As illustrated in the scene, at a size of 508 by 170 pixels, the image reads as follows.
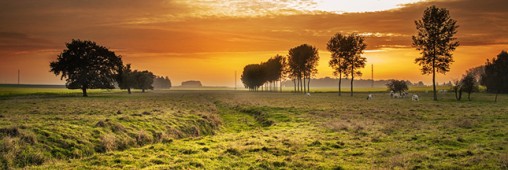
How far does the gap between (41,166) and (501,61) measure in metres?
140

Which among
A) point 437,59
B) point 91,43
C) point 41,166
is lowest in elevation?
point 41,166

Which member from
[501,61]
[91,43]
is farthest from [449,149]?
[501,61]

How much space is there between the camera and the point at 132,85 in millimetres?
162625

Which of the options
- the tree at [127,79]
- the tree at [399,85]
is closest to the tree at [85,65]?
the tree at [127,79]

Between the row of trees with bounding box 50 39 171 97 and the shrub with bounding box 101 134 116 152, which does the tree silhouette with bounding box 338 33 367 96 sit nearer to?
the row of trees with bounding box 50 39 171 97

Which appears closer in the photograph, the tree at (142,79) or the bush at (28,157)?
the bush at (28,157)

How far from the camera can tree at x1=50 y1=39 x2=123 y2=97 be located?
88188 mm

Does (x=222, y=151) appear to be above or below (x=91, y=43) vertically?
below

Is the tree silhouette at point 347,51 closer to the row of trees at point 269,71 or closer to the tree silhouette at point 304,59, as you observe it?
the tree silhouette at point 304,59

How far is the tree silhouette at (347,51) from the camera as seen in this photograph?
99.1 metres

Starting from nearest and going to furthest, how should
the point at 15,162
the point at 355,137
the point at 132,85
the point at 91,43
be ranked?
the point at 15,162 → the point at 355,137 → the point at 91,43 → the point at 132,85

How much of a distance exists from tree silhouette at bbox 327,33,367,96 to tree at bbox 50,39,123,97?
198ft

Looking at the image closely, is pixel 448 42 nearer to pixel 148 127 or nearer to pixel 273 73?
pixel 148 127

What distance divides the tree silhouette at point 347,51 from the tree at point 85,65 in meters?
60.3
